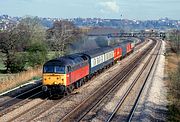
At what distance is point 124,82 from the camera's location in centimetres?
3694

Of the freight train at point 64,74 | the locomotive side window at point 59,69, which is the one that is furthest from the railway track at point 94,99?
the locomotive side window at point 59,69

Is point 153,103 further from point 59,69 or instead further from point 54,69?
point 54,69

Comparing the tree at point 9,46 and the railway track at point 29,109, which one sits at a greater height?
the tree at point 9,46

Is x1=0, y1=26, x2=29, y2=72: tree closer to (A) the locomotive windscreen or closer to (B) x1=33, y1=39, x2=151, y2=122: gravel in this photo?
(B) x1=33, y1=39, x2=151, y2=122: gravel

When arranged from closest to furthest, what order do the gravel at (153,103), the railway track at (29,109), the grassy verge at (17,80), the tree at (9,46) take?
the railway track at (29,109) < the gravel at (153,103) < the grassy verge at (17,80) < the tree at (9,46)

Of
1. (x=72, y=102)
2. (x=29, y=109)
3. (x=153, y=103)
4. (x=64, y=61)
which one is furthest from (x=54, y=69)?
(x=153, y=103)

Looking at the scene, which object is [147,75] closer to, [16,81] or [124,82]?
[124,82]

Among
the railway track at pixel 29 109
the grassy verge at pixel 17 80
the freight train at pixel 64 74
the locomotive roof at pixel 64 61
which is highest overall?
the locomotive roof at pixel 64 61

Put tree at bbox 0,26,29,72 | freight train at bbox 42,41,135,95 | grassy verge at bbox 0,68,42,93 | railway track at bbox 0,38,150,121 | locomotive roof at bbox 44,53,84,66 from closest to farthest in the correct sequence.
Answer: railway track at bbox 0,38,150,121 → freight train at bbox 42,41,135,95 → locomotive roof at bbox 44,53,84,66 → grassy verge at bbox 0,68,42,93 → tree at bbox 0,26,29,72

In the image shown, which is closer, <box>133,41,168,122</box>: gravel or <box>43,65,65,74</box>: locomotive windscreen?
<box>133,41,168,122</box>: gravel

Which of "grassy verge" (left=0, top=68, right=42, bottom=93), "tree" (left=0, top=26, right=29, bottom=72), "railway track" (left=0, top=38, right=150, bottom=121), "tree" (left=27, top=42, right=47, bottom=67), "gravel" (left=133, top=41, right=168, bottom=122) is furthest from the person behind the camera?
"tree" (left=0, top=26, right=29, bottom=72)

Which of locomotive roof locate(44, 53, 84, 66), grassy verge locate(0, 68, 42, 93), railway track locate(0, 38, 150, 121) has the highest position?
locomotive roof locate(44, 53, 84, 66)

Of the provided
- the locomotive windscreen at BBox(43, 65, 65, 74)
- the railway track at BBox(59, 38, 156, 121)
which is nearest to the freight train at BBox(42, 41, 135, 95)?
the locomotive windscreen at BBox(43, 65, 65, 74)

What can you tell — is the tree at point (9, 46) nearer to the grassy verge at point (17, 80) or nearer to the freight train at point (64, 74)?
the grassy verge at point (17, 80)
